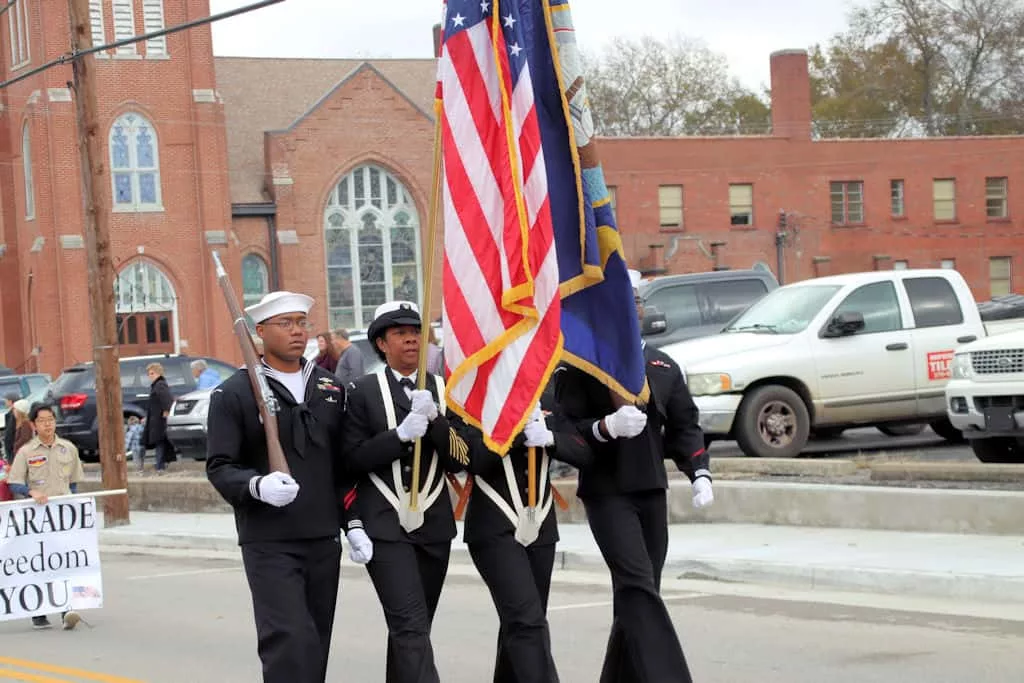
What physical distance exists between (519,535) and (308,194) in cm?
4920

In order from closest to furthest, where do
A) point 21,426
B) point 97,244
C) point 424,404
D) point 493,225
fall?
1. point 424,404
2. point 493,225
3. point 97,244
4. point 21,426

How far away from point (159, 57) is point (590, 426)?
157ft

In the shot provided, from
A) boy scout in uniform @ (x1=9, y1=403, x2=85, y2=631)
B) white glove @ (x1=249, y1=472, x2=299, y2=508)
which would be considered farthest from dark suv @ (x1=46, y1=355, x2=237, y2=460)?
white glove @ (x1=249, y1=472, x2=299, y2=508)

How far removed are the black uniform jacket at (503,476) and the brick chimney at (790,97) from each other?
50501mm

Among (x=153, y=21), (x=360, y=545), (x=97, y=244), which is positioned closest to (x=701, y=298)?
(x=97, y=244)

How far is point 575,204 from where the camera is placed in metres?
7.79

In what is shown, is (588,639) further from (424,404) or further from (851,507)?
(851,507)

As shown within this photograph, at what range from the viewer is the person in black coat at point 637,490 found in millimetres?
7129

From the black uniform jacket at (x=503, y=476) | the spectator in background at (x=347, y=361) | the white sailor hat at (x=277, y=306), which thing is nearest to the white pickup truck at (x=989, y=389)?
the spectator in background at (x=347, y=361)

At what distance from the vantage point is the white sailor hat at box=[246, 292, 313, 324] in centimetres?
690

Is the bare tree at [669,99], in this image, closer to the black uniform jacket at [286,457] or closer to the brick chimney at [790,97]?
the brick chimney at [790,97]

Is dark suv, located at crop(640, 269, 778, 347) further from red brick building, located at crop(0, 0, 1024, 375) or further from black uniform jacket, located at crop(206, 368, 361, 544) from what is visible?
red brick building, located at crop(0, 0, 1024, 375)

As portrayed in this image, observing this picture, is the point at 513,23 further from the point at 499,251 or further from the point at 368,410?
the point at 368,410

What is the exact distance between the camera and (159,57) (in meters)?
52.5
